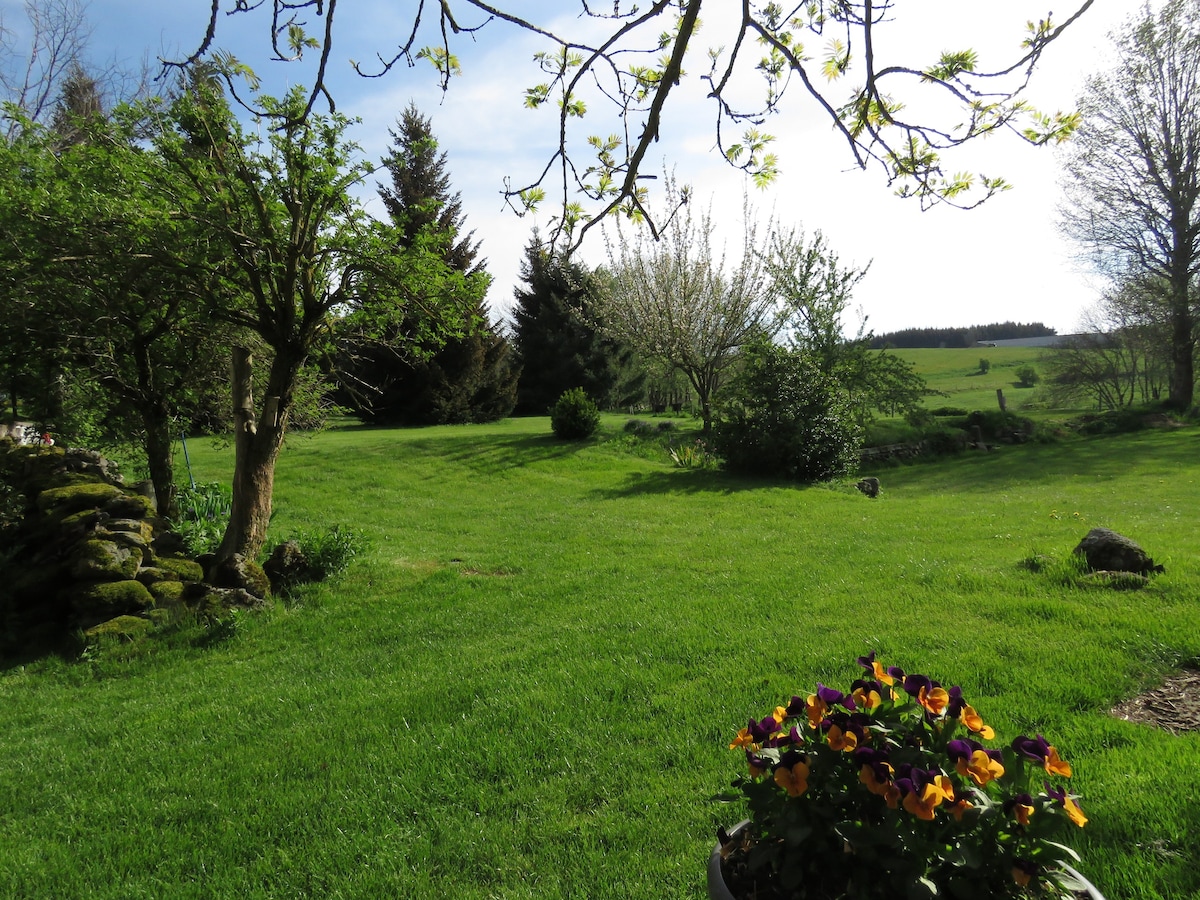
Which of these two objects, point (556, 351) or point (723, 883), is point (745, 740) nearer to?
point (723, 883)

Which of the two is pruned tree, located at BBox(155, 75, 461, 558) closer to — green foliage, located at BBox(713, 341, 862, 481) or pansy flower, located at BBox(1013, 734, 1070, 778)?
pansy flower, located at BBox(1013, 734, 1070, 778)

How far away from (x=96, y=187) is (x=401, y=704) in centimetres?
593

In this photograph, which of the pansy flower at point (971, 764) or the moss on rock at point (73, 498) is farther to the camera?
the moss on rock at point (73, 498)

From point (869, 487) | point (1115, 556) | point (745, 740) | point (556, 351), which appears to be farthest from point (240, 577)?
point (556, 351)

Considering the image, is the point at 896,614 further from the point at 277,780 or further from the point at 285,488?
the point at 285,488

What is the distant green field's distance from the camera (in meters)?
34.7

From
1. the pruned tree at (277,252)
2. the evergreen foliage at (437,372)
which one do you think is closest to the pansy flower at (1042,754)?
the pruned tree at (277,252)

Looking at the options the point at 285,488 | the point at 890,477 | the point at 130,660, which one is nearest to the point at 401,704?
the point at 130,660

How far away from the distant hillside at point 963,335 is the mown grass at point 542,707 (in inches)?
2100

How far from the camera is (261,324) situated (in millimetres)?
7355

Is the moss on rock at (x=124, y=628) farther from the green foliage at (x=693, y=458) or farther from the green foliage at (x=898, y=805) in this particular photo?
the green foliage at (x=693, y=458)

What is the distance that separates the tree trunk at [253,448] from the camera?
747 centimetres

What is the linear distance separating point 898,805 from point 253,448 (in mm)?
7493

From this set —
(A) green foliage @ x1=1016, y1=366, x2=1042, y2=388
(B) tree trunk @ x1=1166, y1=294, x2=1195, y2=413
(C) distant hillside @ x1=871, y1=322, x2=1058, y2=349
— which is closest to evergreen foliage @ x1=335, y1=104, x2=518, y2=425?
(B) tree trunk @ x1=1166, y1=294, x2=1195, y2=413
